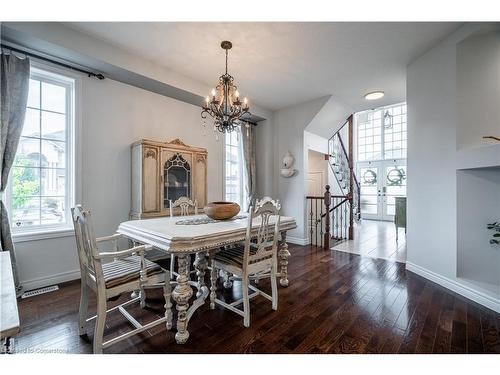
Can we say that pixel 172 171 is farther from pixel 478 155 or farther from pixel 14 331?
pixel 478 155

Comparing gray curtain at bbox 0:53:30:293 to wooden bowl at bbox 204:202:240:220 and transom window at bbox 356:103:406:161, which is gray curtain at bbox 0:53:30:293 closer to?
wooden bowl at bbox 204:202:240:220

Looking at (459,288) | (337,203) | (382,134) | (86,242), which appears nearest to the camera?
(86,242)

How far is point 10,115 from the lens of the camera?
7.57 ft

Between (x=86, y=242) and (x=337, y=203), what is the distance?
5.38 m

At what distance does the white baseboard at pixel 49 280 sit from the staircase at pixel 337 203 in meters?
3.76

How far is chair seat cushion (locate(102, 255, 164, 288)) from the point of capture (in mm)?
1562

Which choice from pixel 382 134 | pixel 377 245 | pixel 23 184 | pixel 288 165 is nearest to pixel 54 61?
pixel 23 184

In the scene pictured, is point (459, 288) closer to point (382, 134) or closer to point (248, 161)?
point (248, 161)

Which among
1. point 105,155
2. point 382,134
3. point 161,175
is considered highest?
point 382,134

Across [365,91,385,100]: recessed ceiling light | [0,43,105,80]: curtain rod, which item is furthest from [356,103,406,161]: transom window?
[0,43,105,80]: curtain rod

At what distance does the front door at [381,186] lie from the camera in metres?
7.45

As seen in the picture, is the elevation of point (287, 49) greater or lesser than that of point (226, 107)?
greater

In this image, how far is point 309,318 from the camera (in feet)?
6.41

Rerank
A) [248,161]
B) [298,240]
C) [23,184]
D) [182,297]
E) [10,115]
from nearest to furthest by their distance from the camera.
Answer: [182,297], [10,115], [23,184], [298,240], [248,161]
